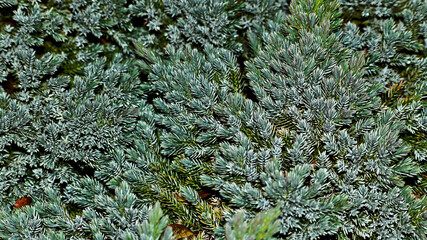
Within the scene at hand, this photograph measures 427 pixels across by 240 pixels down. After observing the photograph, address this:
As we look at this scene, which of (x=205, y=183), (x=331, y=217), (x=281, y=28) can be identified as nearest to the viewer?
(x=331, y=217)

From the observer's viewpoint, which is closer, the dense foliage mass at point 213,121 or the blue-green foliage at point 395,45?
the dense foliage mass at point 213,121

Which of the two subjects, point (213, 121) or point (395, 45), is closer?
point (213, 121)

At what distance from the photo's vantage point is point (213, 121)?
63.2 inches

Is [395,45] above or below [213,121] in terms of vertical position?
above

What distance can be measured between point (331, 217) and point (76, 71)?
4.80ft

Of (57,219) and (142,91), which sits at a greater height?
(142,91)

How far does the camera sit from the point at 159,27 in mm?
2113

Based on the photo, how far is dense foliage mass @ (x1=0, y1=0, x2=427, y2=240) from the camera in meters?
1.38

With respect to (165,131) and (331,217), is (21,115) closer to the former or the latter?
(165,131)

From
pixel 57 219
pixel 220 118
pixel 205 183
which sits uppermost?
pixel 220 118

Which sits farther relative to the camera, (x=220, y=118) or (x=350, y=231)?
(x=220, y=118)

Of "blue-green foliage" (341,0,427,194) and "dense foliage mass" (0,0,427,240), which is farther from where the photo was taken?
"blue-green foliage" (341,0,427,194)

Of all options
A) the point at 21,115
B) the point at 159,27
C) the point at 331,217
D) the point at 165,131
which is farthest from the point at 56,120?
the point at 331,217

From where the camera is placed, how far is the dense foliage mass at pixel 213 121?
1.38 m
